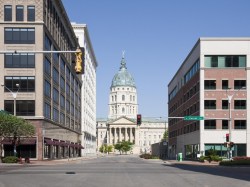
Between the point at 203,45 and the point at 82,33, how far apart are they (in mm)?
59988

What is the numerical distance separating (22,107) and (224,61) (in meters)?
31.4

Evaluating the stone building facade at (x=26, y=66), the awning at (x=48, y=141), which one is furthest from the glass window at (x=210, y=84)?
the awning at (x=48, y=141)

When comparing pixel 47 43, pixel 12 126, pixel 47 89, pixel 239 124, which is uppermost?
pixel 47 43

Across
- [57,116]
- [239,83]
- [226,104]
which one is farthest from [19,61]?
[239,83]

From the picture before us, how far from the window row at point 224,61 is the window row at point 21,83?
2699 centimetres

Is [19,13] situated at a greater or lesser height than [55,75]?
greater

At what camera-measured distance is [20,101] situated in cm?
6988

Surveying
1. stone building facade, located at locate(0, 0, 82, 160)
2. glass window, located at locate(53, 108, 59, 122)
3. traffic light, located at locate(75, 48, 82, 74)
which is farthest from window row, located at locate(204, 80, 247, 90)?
traffic light, located at locate(75, 48, 82, 74)

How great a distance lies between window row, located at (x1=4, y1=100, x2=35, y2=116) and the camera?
6988 cm

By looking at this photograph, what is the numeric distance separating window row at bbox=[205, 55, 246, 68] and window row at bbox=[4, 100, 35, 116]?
27508mm

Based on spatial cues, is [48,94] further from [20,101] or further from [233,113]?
[233,113]

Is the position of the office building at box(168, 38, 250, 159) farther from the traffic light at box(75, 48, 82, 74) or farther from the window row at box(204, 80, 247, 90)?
the traffic light at box(75, 48, 82, 74)

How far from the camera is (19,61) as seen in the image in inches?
2751

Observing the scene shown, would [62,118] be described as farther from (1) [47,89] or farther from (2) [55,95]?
(1) [47,89]
